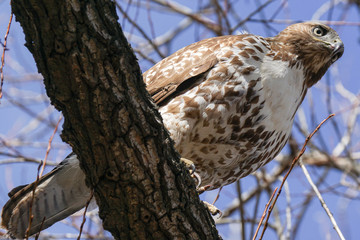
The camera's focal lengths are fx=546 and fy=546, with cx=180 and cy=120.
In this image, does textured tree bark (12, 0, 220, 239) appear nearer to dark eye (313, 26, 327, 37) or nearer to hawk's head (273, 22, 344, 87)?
hawk's head (273, 22, 344, 87)

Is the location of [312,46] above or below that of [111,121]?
above

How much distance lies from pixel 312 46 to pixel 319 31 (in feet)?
0.87

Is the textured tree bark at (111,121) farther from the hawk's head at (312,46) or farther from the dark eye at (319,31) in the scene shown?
the dark eye at (319,31)

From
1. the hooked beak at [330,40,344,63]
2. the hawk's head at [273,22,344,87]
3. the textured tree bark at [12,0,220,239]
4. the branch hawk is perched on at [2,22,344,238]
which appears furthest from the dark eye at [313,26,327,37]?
the textured tree bark at [12,0,220,239]

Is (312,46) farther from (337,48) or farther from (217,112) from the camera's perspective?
(217,112)

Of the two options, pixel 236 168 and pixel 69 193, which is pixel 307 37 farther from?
pixel 69 193

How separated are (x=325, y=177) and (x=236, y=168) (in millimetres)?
2291

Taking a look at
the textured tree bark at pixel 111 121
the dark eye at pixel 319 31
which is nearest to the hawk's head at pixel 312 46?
the dark eye at pixel 319 31

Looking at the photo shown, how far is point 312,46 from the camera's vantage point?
4.20 meters

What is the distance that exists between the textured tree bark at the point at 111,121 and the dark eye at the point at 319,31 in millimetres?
2130

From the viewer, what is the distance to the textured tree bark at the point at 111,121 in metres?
2.36

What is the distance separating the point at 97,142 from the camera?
2547mm

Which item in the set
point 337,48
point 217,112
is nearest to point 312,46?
point 337,48

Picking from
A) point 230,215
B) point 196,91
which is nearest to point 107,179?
point 196,91
